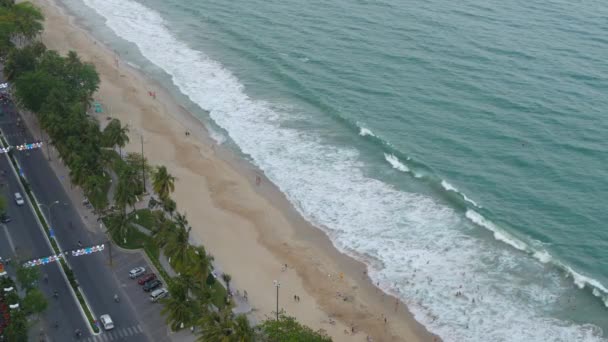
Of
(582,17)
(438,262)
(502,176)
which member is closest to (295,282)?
(438,262)

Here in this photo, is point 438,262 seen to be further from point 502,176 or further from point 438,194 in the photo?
point 502,176

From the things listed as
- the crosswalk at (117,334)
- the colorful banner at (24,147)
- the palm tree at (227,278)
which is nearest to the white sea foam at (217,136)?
the colorful banner at (24,147)

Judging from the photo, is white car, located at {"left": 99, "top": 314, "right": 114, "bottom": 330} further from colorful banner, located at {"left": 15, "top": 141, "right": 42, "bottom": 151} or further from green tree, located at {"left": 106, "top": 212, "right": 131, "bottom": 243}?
colorful banner, located at {"left": 15, "top": 141, "right": 42, "bottom": 151}

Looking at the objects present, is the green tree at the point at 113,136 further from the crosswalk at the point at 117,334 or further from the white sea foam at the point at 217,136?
the crosswalk at the point at 117,334

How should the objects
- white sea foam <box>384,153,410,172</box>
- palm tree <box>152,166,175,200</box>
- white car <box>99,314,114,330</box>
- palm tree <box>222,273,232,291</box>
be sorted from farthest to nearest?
1. white sea foam <box>384,153,410,172</box>
2. palm tree <box>152,166,175,200</box>
3. palm tree <box>222,273,232,291</box>
4. white car <box>99,314,114,330</box>

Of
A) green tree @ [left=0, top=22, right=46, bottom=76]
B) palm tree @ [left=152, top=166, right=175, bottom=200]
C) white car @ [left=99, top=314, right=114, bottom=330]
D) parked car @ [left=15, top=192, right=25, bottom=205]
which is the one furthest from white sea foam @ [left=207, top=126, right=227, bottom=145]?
white car @ [left=99, top=314, right=114, bottom=330]

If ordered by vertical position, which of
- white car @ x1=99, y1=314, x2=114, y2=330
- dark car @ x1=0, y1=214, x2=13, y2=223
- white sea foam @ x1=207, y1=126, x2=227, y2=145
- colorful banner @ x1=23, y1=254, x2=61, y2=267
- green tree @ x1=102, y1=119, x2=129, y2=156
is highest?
green tree @ x1=102, y1=119, x2=129, y2=156

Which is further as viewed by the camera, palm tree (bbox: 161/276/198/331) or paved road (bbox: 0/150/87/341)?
paved road (bbox: 0/150/87/341)
